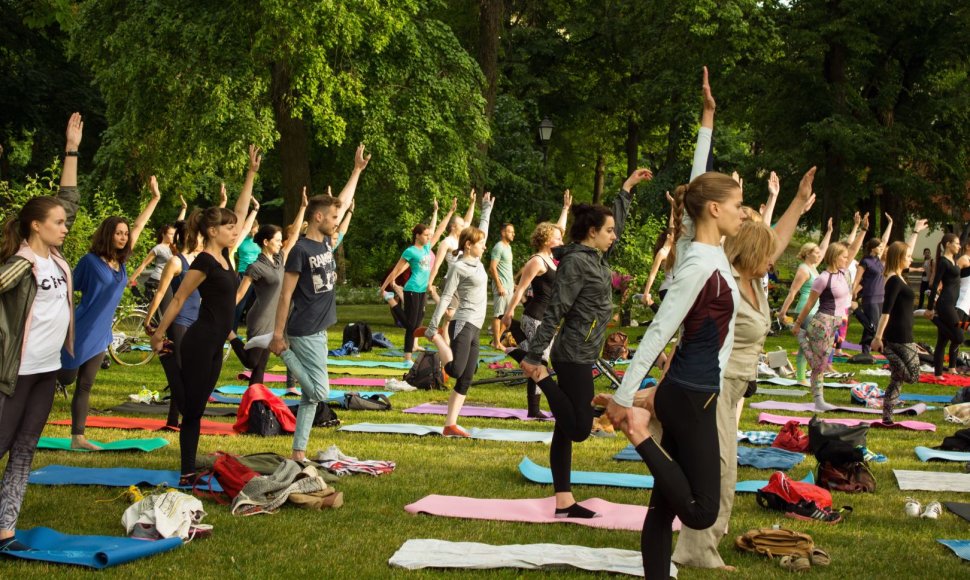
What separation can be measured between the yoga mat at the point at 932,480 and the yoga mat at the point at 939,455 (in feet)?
2.07

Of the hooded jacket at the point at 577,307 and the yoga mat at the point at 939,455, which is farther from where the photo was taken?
the yoga mat at the point at 939,455

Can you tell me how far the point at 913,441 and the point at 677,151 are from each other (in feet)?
95.1

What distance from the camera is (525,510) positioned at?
7355mm

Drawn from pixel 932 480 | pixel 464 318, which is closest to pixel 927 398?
pixel 932 480

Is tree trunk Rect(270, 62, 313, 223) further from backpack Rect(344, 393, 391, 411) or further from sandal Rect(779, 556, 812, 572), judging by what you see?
sandal Rect(779, 556, 812, 572)

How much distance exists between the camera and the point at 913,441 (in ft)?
35.7

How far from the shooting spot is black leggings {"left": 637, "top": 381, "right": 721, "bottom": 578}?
4.84m

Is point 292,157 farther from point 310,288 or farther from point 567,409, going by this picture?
point 567,409

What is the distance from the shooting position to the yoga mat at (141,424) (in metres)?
10.6

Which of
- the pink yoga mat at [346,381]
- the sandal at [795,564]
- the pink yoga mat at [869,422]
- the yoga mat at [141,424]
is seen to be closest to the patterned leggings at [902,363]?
the pink yoga mat at [869,422]

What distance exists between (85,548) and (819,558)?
4.26 m

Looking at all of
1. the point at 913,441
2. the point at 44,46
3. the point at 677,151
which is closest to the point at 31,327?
the point at 913,441

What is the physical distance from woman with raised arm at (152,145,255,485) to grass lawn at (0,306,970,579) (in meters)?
0.73

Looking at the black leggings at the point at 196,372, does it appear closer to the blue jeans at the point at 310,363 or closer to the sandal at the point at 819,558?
the blue jeans at the point at 310,363
